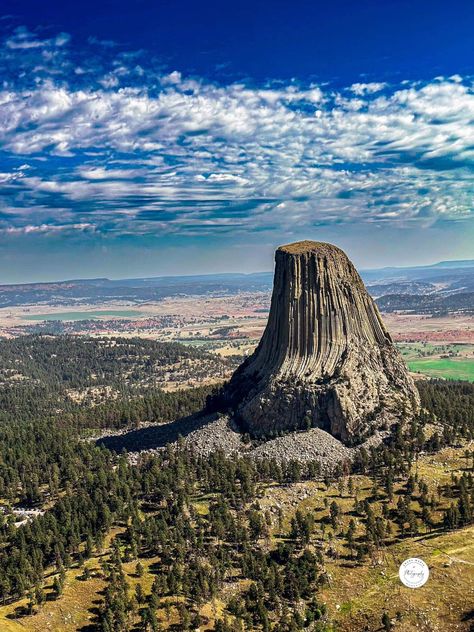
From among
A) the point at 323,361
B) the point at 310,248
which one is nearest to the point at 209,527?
the point at 323,361

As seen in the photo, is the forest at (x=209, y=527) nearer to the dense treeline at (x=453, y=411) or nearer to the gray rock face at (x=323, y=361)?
Result: the dense treeline at (x=453, y=411)

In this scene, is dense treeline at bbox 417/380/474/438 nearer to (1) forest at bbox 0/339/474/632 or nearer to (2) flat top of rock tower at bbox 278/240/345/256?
(1) forest at bbox 0/339/474/632

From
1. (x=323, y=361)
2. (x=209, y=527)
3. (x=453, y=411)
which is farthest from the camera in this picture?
(x=453, y=411)

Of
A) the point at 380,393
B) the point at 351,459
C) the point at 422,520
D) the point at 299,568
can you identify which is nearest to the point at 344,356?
the point at 380,393

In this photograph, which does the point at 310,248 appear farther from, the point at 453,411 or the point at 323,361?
the point at 453,411

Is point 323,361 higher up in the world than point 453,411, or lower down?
higher up

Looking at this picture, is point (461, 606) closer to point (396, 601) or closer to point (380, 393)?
point (396, 601)
